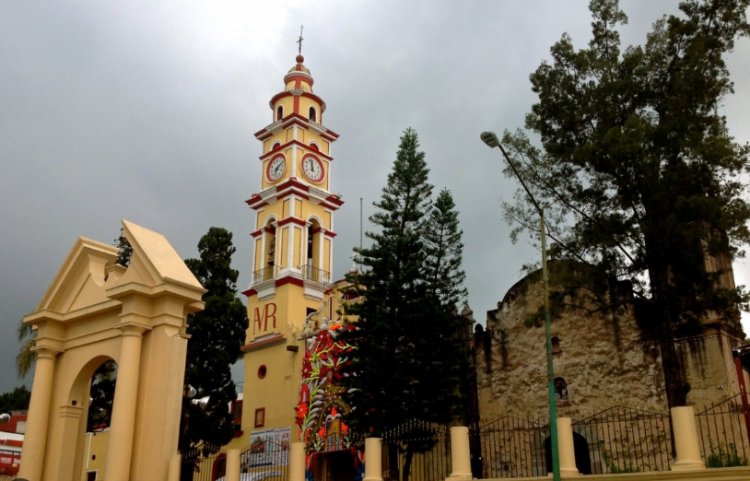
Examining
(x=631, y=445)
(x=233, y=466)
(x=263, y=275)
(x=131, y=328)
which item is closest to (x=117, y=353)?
(x=131, y=328)

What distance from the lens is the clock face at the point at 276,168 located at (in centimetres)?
3366

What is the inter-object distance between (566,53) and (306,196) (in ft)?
56.3

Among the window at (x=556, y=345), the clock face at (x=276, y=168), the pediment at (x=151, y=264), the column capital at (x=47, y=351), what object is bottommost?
the column capital at (x=47, y=351)

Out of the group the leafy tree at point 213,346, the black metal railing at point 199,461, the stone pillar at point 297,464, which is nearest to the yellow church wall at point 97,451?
the leafy tree at point 213,346

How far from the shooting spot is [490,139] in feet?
41.3

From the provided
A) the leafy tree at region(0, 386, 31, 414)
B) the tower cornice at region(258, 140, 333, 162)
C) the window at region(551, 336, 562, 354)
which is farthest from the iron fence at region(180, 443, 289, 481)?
the leafy tree at region(0, 386, 31, 414)

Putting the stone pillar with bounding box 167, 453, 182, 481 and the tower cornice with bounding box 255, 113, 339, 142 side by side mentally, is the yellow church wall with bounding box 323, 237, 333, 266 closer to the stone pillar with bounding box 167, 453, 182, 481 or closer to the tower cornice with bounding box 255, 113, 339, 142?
the tower cornice with bounding box 255, 113, 339, 142

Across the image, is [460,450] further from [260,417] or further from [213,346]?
[260,417]

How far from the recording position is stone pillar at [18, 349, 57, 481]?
15508 mm

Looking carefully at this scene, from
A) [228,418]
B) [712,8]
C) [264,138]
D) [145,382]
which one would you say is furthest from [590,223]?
[264,138]

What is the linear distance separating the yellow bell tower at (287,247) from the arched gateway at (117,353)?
1218cm

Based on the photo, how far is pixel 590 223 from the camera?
54.4ft

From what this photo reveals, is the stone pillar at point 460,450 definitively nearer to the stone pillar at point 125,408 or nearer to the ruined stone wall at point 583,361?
the ruined stone wall at point 583,361

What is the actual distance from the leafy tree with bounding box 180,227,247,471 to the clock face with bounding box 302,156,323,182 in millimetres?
9534
